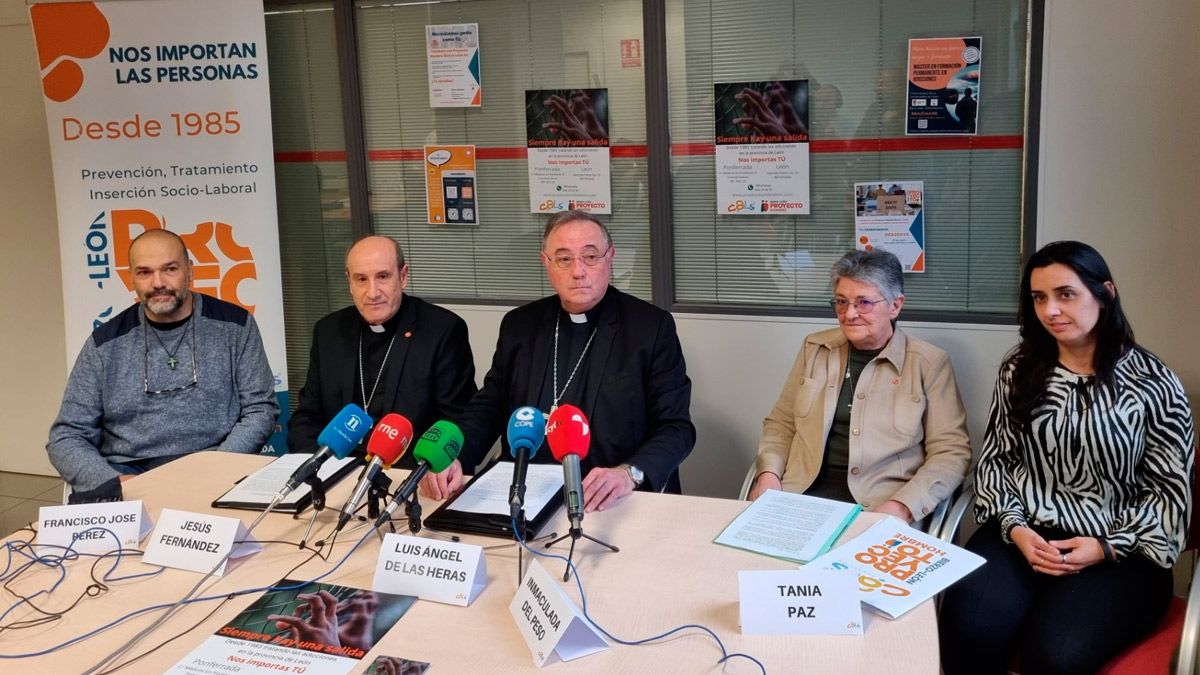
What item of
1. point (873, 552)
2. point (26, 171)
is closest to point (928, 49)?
point (873, 552)

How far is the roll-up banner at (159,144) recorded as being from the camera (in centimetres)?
410

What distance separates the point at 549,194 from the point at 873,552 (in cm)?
250

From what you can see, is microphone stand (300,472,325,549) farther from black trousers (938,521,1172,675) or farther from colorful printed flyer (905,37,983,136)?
colorful printed flyer (905,37,983,136)

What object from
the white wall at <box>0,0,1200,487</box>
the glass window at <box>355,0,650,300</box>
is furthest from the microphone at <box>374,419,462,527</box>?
the glass window at <box>355,0,650,300</box>

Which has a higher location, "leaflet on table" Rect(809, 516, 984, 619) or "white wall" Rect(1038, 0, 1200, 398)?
"white wall" Rect(1038, 0, 1200, 398)

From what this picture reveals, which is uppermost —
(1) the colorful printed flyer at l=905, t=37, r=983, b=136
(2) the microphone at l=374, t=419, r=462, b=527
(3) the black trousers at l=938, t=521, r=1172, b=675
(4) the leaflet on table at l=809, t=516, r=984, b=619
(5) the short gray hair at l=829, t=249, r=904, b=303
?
(1) the colorful printed flyer at l=905, t=37, r=983, b=136

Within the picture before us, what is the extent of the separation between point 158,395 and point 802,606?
2221mm

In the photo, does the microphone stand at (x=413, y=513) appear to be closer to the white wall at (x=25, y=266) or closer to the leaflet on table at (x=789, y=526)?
the leaflet on table at (x=789, y=526)

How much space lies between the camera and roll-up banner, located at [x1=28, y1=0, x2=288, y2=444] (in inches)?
161

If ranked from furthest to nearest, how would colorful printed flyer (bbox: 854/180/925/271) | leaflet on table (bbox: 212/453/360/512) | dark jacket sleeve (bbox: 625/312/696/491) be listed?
colorful printed flyer (bbox: 854/180/925/271), dark jacket sleeve (bbox: 625/312/696/491), leaflet on table (bbox: 212/453/360/512)

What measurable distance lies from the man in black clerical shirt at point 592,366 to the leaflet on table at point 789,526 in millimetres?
532

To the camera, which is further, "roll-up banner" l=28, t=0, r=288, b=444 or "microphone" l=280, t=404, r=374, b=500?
"roll-up banner" l=28, t=0, r=288, b=444

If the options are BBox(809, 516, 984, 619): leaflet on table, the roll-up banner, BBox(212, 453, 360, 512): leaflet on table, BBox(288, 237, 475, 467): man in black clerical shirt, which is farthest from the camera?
the roll-up banner

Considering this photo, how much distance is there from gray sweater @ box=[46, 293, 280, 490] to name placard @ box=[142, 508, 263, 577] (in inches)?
39.2
